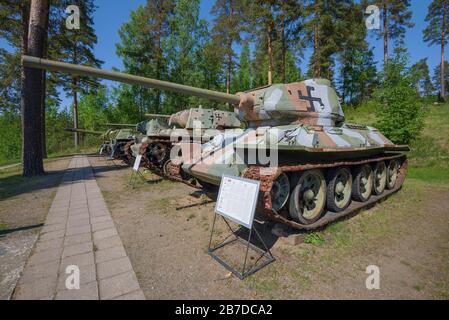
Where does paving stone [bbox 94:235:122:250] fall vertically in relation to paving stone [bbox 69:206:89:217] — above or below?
below

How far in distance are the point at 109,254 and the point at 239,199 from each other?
2.29 m

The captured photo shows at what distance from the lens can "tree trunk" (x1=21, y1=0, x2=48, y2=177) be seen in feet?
33.0

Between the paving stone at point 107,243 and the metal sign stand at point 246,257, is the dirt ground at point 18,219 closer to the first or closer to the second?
the paving stone at point 107,243

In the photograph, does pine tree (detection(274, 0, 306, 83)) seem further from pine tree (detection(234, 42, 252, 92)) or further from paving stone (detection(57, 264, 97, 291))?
paving stone (detection(57, 264, 97, 291))

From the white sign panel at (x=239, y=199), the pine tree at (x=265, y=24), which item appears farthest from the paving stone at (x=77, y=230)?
the pine tree at (x=265, y=24)

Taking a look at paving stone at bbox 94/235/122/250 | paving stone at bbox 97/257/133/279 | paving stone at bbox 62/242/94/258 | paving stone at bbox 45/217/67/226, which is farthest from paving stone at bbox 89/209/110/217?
paving stone at bbox 97/257/133/279

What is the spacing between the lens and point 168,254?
4.01 m

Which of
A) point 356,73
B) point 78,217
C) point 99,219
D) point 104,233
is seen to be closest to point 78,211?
point 78,217

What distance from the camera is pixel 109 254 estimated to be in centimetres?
395

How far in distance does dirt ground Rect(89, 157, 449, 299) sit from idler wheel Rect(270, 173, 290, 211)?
0.66 metres

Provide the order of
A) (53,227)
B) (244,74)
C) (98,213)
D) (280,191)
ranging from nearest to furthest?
(280,191), (53,227), (98,213), (244,74)

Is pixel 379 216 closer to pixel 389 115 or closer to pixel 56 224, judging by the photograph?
pixel 56 224

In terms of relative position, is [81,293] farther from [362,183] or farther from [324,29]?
[324,29]
